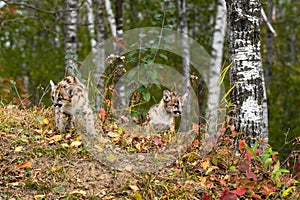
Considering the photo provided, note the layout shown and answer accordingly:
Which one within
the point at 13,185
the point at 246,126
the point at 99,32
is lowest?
the point at 13,185

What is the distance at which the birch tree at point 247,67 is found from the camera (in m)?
6.76

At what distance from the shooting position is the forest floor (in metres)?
5.87

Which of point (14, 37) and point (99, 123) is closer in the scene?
point (99, 123)

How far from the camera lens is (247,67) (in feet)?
22.3

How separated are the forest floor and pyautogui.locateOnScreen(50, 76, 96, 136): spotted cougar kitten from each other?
28 centimetres

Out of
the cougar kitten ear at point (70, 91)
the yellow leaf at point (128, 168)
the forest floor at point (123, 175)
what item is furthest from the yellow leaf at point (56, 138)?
the yellow leaf at point (128, 168)

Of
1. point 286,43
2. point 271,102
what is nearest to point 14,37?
point 271,102

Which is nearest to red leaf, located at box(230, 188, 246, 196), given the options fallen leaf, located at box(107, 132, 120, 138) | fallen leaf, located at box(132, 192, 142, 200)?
fallen leaf, located at box(132, 192, 142, 200)

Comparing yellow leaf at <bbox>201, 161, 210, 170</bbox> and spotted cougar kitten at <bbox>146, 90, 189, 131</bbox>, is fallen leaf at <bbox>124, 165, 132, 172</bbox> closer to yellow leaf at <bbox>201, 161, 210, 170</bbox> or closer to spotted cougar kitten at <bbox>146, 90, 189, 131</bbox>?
yellow leaf at <bbox>201, 161, 210, 170</bbox>

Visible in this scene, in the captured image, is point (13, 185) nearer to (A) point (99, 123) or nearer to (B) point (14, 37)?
(A) point (99, 123)

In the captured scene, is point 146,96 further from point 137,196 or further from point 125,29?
point 125,29

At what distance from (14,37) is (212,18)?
954 cm

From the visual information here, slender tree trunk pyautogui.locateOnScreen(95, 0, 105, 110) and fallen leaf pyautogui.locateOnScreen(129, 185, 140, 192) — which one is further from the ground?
slender tree trunk pyautogui.locateOnScreen(95, 0, 105, 110)

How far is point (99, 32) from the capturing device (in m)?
13.9
